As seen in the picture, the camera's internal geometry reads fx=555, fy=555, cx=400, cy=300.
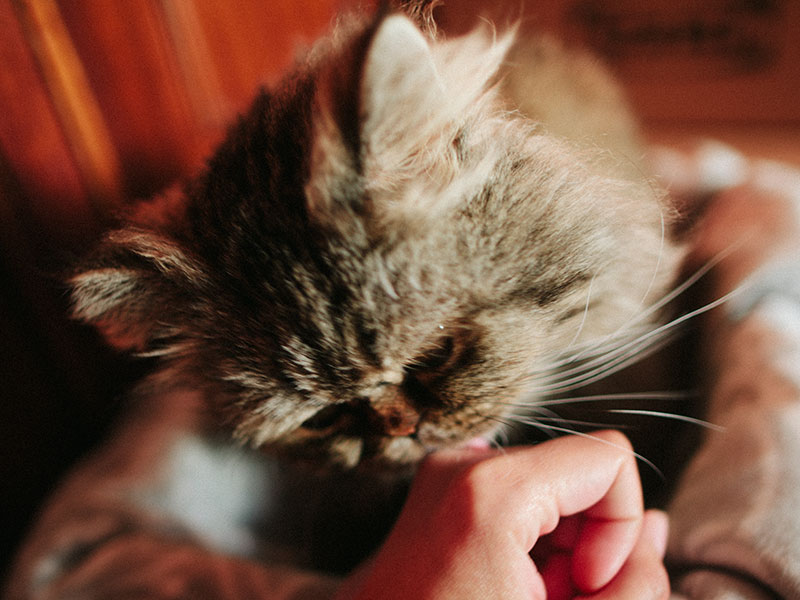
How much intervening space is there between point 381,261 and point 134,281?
1.17 ft

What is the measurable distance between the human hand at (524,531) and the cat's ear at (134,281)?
1.29 feet

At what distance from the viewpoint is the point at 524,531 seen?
0.56 m

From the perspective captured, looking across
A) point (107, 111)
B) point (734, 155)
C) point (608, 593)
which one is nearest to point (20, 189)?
point (107, 111)

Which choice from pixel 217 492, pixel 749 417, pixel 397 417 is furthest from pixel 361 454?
pixel 749 417

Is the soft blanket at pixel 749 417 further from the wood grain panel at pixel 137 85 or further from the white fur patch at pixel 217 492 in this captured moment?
the wood grain panel at pixel 137 85

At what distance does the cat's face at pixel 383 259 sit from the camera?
1.86 ft

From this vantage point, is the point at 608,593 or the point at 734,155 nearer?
the point at 608,593

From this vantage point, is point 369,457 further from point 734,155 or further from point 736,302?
point 734,155

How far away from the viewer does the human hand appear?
0.54 m

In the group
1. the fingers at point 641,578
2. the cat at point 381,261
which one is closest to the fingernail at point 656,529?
the fingers at point 641,578

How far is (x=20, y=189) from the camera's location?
96 cm

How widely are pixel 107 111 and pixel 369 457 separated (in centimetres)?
85

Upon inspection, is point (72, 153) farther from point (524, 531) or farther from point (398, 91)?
point (524, 531)

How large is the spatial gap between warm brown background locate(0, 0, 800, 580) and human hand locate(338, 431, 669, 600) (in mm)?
622
